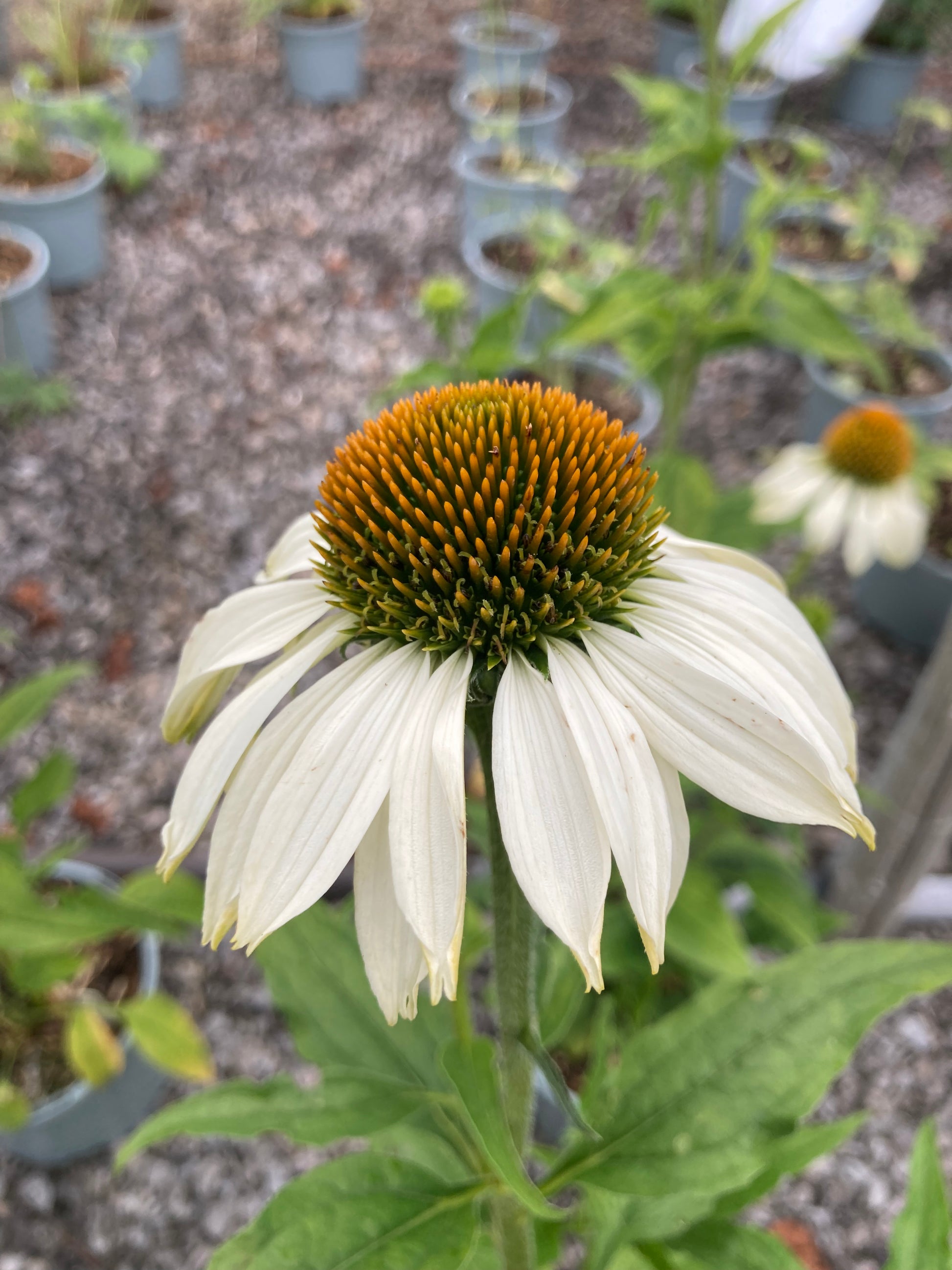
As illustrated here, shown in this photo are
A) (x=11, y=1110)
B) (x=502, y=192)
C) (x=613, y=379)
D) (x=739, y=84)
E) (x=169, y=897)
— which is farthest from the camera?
(x=739, y=84)

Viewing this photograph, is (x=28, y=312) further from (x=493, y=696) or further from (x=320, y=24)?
(x=493, y=696)

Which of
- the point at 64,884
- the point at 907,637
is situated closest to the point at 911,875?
the point at 907,637

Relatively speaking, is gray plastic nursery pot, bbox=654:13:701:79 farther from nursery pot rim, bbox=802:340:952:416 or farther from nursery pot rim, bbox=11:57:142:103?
nursery pot rim, bbox=802:340:952:416

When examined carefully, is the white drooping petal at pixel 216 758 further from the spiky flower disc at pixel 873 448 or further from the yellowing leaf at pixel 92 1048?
the spiky flower disc at pixel 873 448

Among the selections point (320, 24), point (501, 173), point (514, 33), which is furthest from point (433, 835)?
point (514, 33)

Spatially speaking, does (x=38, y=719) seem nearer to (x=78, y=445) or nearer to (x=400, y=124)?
(x=78, y=445)

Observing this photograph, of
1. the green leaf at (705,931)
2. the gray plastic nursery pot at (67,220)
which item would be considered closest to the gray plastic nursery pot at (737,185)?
the gray plastic nursery pot at (67,220)

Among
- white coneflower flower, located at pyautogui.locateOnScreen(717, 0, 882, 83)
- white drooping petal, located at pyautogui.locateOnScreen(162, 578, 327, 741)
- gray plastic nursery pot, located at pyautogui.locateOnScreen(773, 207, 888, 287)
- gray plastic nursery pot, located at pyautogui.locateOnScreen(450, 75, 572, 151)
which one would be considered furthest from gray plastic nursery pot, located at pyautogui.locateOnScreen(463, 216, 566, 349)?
white drooping petal, located at pyautogui.locateOnScreen(162, 578, 327, 741)
